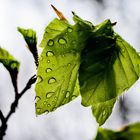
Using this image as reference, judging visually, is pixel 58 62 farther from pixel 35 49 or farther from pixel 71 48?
pixel 35 49

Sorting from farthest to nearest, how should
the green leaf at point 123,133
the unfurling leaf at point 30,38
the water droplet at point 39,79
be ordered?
the unfurling leaf at point 30,38 < the water droplet at point 39,79 < the green leaf at point 123,133

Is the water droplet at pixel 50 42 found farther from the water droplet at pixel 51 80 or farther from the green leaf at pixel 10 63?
the green leaf at pixel 10 63

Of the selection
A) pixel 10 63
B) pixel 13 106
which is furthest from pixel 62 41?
pixel 10 63

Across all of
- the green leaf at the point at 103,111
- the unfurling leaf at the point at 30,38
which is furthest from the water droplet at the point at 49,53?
the unfurling leaf at the point at 30,38

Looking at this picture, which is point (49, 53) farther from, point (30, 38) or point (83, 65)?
point (30, 38)

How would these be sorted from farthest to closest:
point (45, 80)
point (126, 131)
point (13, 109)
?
point (13, 109)
point (45, 80)
point (126, 131)

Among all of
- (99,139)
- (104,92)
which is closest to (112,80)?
(104,92)
